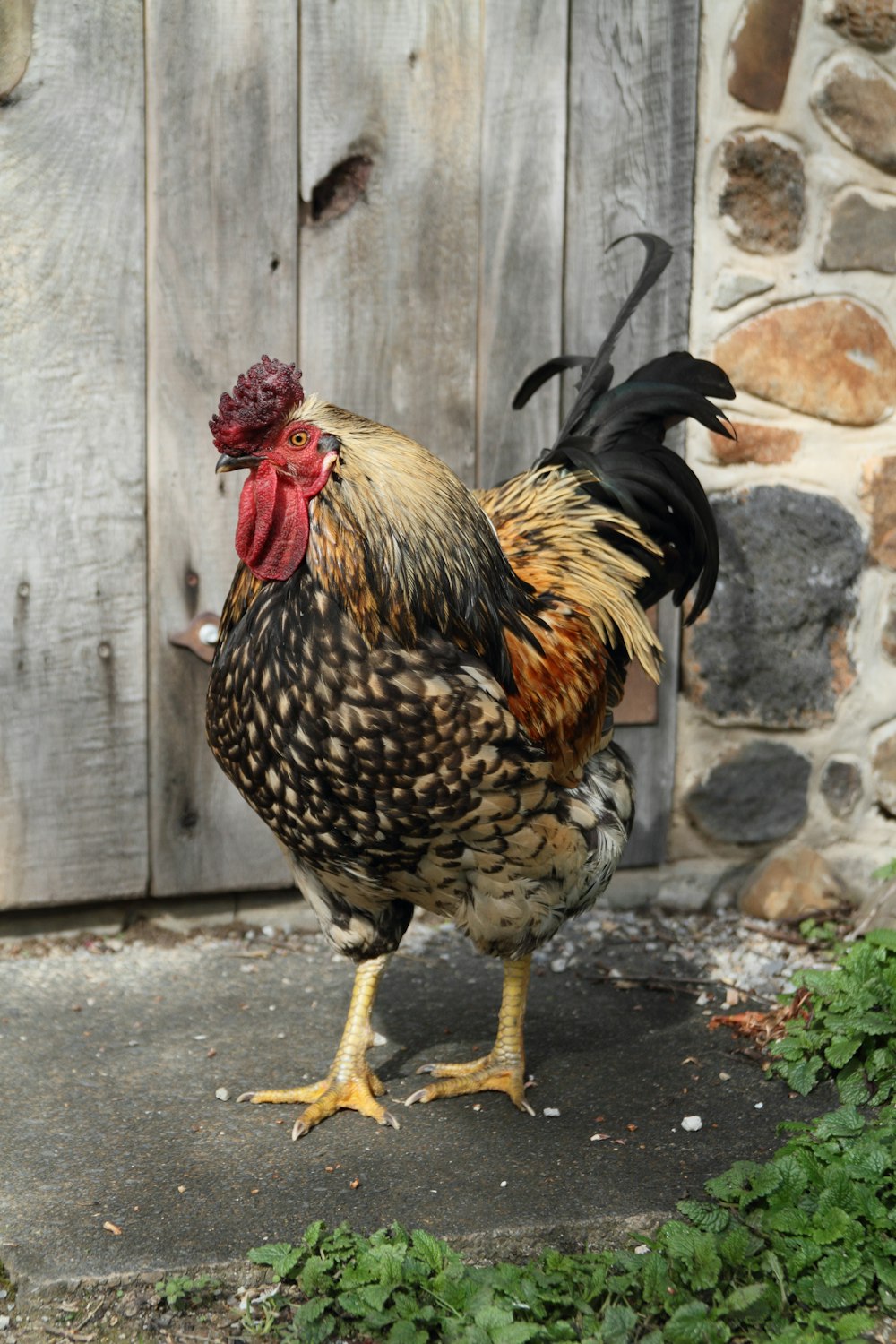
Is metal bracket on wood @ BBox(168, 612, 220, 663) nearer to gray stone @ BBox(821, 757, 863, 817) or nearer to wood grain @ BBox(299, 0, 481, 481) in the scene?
wood grain @ BBox(299, 0, 481, 481)

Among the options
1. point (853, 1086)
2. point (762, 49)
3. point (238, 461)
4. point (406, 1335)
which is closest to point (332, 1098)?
→ point (406, 1335)

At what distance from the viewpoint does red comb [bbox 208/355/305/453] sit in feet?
7.83

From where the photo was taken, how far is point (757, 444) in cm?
399

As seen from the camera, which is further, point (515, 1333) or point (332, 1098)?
point (332, 1098)

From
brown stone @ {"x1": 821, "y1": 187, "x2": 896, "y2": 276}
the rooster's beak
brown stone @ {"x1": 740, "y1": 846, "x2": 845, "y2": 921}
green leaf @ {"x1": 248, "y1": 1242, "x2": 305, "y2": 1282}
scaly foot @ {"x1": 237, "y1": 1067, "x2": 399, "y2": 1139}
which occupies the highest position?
brown stone @ {"x1": 821, "y1": 187, "x2": 896, "y2": 276}

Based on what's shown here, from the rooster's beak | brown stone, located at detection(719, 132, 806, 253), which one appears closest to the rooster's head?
the rooster's beak

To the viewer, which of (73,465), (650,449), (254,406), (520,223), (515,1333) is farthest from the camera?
(520,223)

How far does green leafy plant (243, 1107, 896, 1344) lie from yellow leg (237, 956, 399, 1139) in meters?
0.49

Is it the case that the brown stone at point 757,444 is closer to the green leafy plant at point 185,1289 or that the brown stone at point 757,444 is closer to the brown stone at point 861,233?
the brown stone at point 861,233

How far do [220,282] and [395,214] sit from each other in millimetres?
535

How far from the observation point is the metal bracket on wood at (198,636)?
3.69 metres

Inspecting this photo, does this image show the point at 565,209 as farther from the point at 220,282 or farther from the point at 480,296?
the point at 220,282

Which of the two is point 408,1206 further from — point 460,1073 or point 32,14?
point 32,14

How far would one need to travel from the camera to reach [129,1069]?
10.1 feet
